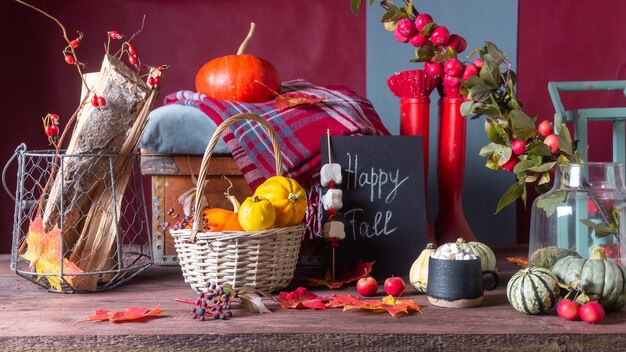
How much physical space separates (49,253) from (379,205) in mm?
622

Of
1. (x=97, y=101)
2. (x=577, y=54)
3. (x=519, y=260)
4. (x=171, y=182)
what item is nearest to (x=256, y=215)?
(x=97, y=101)

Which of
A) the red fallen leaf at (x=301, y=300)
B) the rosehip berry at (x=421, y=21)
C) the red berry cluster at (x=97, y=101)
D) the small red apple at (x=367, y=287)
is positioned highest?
the rosehip berry at (x=421, y=21)

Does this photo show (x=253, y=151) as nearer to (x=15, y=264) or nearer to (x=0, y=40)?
(x=15, y=264)

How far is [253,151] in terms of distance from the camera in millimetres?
1527

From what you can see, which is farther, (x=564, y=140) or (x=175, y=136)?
(x=175, y=136)

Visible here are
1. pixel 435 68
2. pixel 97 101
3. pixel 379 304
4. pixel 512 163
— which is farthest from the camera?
pixel 435 68

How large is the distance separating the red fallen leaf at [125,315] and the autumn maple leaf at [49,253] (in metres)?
0.18

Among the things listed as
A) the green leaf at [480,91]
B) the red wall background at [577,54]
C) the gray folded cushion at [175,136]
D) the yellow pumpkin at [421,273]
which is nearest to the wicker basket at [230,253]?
the yellow pumpkin at [421,273]

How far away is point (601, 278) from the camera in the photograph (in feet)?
3.59

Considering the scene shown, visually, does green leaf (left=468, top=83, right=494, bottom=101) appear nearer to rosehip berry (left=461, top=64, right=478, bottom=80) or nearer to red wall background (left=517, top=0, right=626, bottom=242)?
rosehip berry (left=461, top=64, right=478, bottom=80)

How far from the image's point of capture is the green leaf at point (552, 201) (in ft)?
4.00

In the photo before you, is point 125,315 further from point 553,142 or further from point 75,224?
point 553,142

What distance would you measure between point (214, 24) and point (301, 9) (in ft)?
1.06

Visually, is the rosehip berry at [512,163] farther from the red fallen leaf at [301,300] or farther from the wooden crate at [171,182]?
the wooden crate at [171,182]
